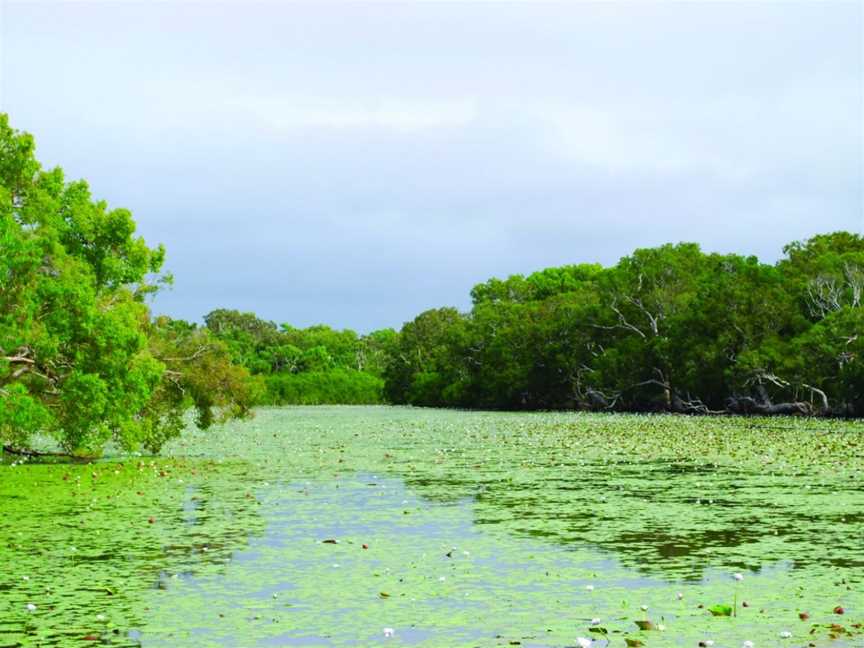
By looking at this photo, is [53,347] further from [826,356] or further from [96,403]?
[826,356]

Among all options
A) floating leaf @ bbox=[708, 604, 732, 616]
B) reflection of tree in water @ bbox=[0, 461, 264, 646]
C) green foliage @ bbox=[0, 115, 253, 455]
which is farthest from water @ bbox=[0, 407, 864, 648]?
green foliage @ bbox=[0, 115, 253, 455]

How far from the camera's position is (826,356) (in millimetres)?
57469

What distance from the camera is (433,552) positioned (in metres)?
15.6

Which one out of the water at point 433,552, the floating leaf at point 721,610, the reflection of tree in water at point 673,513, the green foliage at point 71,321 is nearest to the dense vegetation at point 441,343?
the green foliage at point 71,321

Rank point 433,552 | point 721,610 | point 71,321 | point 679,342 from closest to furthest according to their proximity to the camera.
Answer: point 721,610 < point 433,552 < point 71,321 < point 679,342

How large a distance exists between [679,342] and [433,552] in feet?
200

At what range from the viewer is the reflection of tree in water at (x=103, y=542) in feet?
37.1

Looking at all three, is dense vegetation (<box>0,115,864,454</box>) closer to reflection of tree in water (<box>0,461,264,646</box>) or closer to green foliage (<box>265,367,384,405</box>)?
green foliage (<box>265,367,384,405</box>)

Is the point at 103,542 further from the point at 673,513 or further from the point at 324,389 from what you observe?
the point at 324,389

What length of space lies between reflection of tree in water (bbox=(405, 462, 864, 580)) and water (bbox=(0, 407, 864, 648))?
0.07m

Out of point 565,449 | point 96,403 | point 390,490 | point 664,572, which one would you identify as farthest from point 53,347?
point 664,572

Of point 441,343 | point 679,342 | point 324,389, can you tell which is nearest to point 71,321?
point 679,342

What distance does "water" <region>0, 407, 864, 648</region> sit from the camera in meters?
10.9

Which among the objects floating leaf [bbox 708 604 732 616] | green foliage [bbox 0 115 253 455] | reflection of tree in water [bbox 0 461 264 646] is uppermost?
green foliage [bbox 0 115 253 455]
